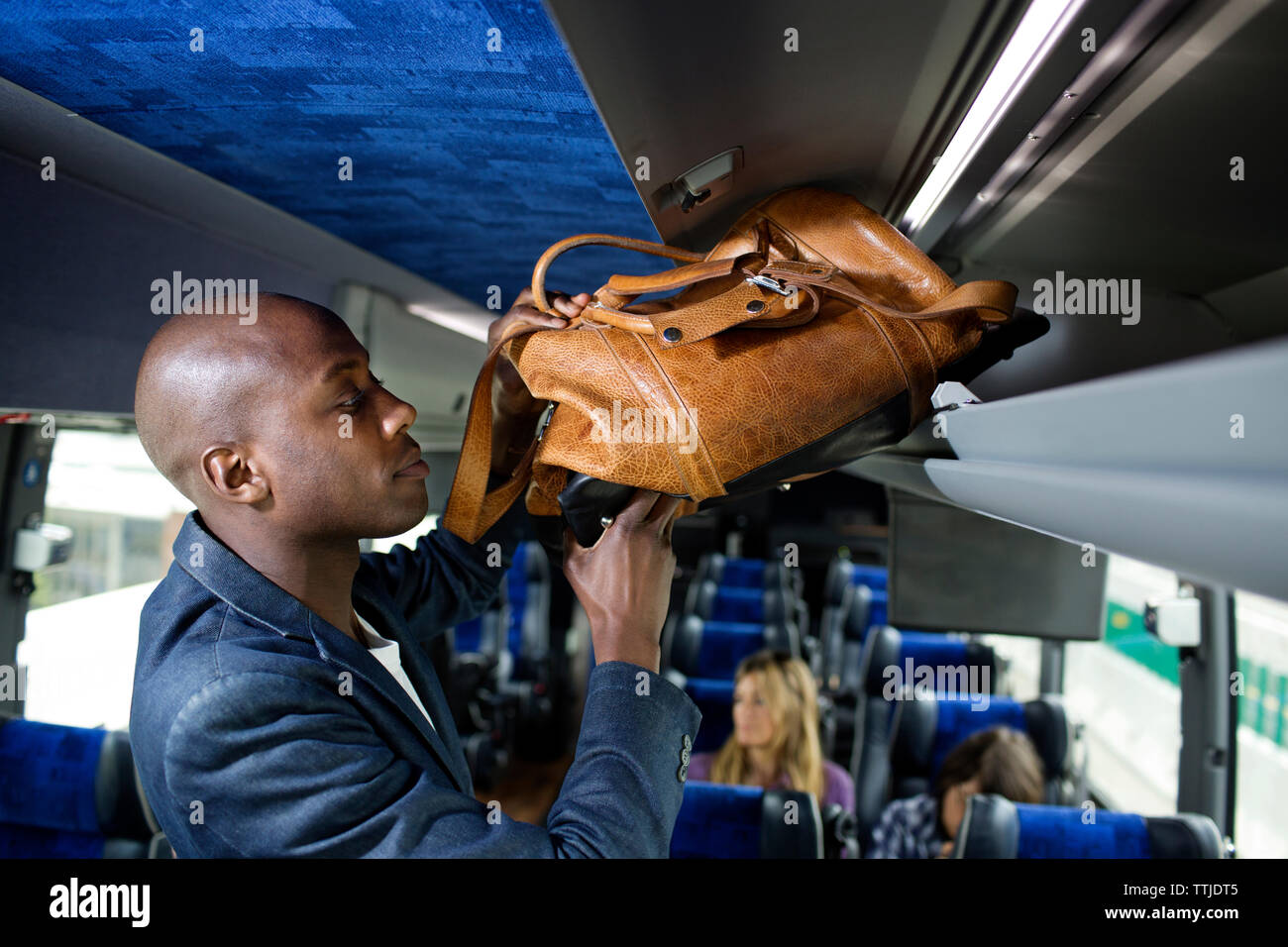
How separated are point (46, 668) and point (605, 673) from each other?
216 centimetres

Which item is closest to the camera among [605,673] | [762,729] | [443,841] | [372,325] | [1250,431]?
[1250,431]

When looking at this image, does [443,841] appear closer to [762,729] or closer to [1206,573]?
[1206,573]

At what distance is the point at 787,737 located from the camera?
113 inches

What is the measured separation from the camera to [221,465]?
0.73 meters

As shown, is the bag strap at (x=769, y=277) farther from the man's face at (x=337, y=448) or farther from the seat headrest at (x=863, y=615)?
the seat headrest at (x=863, y=615)

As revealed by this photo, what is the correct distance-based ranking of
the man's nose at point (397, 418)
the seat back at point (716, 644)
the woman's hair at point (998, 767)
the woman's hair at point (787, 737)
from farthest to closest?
the seat back at point (716, 644), the woman's hair at point (787, 737), the woman's hair at point (998, 767), the man's nose at point (397, 418)

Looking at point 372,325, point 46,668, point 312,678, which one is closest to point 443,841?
point 312,678

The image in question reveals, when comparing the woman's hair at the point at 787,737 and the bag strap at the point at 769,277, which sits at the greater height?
the bag strap at the point at 769,277

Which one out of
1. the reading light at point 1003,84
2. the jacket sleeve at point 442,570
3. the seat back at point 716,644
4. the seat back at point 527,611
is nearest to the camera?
A: the reading light at point 1003,84

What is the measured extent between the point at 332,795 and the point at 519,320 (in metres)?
0.46

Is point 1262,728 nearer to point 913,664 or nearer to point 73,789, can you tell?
point 913,664

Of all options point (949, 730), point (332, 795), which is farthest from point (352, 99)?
point (949, 730)

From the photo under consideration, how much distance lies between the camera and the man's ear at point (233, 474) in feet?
2.40

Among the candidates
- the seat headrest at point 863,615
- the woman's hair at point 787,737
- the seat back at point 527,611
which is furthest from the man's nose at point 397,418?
the seat back at point 527,611
